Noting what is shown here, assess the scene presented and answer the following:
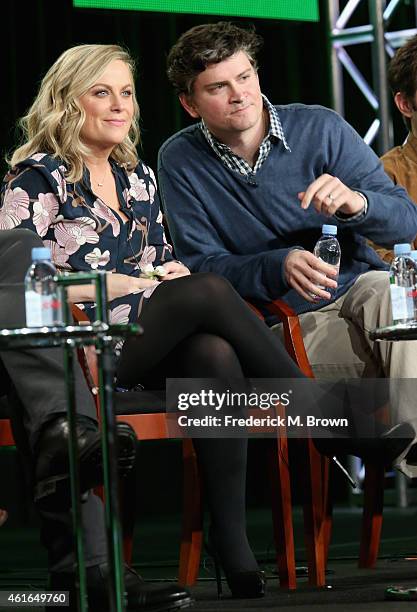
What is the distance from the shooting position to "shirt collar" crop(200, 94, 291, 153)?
126 inches

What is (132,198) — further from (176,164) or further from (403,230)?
(403,230)

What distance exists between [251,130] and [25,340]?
165 cm

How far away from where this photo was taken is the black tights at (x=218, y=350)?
99.8 inches

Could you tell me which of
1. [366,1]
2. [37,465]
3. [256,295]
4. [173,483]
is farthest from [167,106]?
[37,465]

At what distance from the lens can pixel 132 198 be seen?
10.2 ft

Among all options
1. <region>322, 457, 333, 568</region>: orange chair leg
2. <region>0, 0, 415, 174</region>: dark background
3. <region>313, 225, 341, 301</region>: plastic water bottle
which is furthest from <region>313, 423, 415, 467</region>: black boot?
<region>0, 0, 415, 174</region>: dark background

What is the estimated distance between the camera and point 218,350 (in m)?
2.56

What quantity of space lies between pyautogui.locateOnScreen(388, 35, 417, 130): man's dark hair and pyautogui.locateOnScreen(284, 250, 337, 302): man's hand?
74 centimetres

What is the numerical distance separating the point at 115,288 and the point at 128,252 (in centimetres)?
23

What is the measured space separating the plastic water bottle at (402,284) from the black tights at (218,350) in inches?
13.3

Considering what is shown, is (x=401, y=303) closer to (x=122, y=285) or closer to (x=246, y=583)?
(x=246, y=583)

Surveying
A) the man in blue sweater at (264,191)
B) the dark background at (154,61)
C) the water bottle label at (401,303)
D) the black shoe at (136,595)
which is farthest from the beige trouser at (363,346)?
the dark background at (154,61)

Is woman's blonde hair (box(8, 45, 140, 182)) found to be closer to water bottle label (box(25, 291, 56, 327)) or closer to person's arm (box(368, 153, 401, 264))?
person's arm (box(368, 153, 401, 264))

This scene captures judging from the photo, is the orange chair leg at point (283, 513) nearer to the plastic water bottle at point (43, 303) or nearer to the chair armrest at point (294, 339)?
the chair armrest at point (294, 339)
